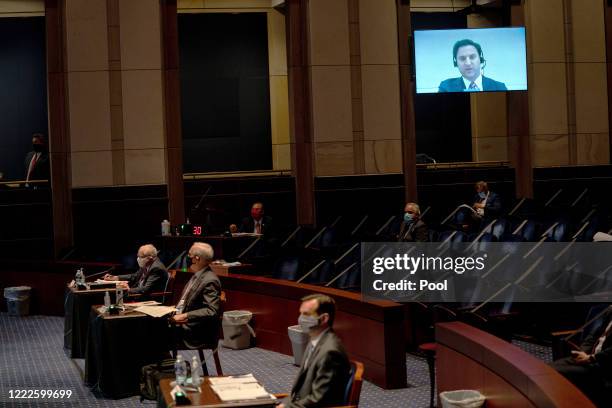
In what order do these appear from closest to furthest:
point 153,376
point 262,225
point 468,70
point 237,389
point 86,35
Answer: point 237,389 → point 153,376 → point 262,225 → point 86,35 → point 468,70

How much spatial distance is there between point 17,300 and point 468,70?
7.25 meters

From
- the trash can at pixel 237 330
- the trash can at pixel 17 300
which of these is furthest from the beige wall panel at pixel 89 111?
the trash can at pixel 237 330

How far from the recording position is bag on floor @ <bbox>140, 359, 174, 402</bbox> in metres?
6.17

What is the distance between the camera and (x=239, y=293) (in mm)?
9141

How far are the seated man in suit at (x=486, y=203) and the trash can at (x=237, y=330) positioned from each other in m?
4.33

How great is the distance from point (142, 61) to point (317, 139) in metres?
2.84

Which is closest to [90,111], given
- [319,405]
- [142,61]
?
[142,61]

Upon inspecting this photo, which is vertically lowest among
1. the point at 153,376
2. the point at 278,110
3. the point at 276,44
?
the point at 153,376

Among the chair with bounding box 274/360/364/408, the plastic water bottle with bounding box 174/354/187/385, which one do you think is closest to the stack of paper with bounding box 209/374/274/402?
the plastic water bottle with bounding box 174/354/187/385

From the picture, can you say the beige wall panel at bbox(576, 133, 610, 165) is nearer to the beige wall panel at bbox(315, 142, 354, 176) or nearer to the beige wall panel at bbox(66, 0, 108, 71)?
the beige wall panel at bbox(315, 142, 354, 176)

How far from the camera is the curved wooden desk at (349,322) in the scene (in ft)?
22.5

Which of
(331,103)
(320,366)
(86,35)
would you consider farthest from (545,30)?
(320,366)

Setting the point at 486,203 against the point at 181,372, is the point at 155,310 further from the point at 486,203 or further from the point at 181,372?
the point at 486,203

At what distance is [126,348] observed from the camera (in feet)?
22.6
